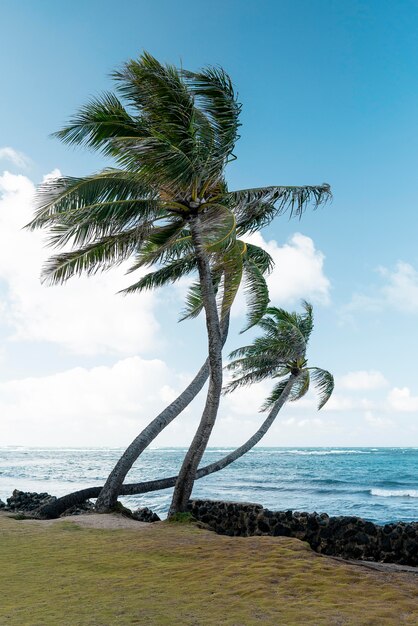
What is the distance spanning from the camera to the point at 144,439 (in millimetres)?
16094

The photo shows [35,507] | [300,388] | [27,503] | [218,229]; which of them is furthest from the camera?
[300,388]

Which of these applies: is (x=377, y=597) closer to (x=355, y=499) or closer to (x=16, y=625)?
(x=16, y=625)

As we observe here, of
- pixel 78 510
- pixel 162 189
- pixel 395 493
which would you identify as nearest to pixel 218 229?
pixel 162 189

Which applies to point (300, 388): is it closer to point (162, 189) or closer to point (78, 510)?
point (78, 510)

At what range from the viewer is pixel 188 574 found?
870 cm

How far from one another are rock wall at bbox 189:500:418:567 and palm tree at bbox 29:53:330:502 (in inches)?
82.4

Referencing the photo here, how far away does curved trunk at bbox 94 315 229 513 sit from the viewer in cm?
1573

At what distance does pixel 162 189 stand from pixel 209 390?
4871 mm

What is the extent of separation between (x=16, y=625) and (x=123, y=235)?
9300 millimetres

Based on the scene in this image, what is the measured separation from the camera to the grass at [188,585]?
662 centimetres

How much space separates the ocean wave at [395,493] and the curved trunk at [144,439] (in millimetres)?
21615

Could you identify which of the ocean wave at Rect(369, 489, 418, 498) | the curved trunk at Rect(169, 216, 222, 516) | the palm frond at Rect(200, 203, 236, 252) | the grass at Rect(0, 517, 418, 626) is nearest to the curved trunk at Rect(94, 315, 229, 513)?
the curved trunk at Rect(169, 216, 222, 516)

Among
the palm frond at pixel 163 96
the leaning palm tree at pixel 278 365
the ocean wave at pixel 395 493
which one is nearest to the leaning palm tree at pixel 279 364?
the leaning palm tree at pixel 278 365

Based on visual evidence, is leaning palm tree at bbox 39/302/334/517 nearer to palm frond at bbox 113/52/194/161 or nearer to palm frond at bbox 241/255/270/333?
palm frond at bbox 241/255/270/333
